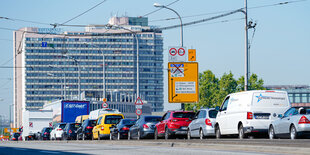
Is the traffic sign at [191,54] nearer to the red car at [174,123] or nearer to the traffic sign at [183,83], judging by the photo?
the traffic sign at [183,83]

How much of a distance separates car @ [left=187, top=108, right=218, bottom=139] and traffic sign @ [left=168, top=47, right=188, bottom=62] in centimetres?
1339

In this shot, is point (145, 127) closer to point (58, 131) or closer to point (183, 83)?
point (183, 83)

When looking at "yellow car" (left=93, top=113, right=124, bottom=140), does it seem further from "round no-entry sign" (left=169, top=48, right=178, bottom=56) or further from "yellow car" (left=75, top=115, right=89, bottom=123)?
"yellow car" (left=75, top=115, right=89, bottom=123)

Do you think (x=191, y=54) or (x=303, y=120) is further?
(x=191, y=54)

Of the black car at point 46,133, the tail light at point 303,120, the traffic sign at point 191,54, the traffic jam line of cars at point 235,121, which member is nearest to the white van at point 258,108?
the traffic jam line of cars at point 235,121

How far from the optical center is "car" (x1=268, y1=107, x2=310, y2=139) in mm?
21344

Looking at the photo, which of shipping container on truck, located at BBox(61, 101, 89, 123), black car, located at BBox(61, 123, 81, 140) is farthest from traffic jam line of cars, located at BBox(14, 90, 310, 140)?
shipping container on truck, located at BBox(61, 101, 89, 123)

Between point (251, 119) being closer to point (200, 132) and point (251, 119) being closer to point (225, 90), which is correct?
point (200, 132)

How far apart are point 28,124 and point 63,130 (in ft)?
45.8

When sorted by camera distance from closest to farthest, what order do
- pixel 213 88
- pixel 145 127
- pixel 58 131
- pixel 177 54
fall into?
pixel 145 127 → pixel 177 54 → pixel 58 131 → pixel 213 88

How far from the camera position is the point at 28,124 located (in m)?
58.8

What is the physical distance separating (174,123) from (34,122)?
105ft

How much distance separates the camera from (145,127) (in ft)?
107

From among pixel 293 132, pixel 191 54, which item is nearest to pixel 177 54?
pixel 191 54
